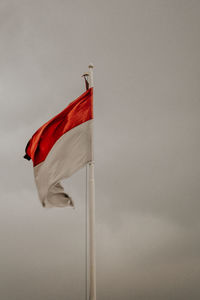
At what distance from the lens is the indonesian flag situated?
1489cm

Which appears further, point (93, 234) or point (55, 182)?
point (55, 182)

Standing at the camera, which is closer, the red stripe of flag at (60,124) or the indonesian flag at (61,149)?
the indonesian flag at (61,149)

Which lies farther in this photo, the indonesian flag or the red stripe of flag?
the red stripe of flag

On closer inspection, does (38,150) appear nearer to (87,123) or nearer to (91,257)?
(87,123)

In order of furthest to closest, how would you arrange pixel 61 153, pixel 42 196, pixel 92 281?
pixel 61 153 < pixel 42 196 < pixel 92 281

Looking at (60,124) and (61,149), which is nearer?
(61,149)

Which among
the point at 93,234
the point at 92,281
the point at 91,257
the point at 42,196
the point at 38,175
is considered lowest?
the point at 92,281

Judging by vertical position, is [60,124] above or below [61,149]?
above

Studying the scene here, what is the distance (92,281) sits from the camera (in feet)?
42.4

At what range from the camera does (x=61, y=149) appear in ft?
51.3

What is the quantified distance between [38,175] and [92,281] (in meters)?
5.28

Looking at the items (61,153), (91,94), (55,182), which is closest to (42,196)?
(55,182)

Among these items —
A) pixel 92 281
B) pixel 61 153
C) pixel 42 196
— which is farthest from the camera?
pixel 61 153

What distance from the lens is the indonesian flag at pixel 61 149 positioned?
48.9ft
